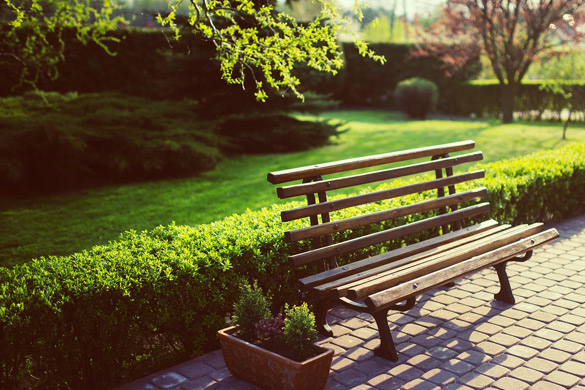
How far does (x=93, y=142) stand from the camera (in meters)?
10.4

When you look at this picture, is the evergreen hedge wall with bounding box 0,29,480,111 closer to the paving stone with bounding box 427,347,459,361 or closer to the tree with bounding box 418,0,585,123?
the paving stone with bounding box 427,347,459,361

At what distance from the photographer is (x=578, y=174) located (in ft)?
26.1

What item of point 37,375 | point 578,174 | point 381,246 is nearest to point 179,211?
point 381,246

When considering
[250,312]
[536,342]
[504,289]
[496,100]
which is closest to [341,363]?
[250,312]

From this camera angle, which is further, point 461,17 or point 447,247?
point 461,17

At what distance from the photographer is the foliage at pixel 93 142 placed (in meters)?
9.45

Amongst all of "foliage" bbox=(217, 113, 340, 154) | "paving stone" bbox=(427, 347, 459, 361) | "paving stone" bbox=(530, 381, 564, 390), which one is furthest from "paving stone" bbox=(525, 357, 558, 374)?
"foliage" bbox=(217, 113, 340, 154)

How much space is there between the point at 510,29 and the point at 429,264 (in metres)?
16.4

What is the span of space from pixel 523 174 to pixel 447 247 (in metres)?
3.17

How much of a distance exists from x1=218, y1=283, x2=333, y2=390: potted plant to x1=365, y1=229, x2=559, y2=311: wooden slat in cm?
47

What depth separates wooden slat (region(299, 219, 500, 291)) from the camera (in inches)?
163

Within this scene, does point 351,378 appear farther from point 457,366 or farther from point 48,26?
point 48,26

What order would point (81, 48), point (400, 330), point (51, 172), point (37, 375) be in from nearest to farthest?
point (37, 375) < point (400, 330) < point (51, 172) < point (81, 48)

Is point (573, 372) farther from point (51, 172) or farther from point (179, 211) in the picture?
point (51, 172)
